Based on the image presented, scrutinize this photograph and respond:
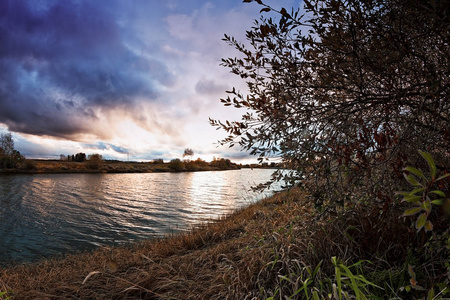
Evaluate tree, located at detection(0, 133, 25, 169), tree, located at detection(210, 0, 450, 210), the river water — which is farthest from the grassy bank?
tree, located at detection(0, 133, 25, 169)

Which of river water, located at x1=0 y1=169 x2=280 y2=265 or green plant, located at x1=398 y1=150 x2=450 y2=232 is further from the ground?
green plant, located at x1=398 y1=150 x2=450 y2=232

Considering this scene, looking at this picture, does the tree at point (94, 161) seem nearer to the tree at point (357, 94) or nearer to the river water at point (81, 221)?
the river water at point (81, 221)

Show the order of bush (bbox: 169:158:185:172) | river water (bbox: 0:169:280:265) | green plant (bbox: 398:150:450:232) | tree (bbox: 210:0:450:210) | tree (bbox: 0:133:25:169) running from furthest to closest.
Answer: bush (bbox: 169:158:185:172) < tree (bbox: 0:133:25:169) < river water (bbox: 0:169:280:265) < tree (bbox: 210:0:450:210) < green plant (bbox: 398:150:450:232)

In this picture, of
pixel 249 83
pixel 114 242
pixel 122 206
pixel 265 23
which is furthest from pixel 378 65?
pixel 122 206

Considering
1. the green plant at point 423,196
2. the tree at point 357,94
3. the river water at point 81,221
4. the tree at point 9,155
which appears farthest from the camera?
the tree at point 9,155

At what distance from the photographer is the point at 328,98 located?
2393 millimetres


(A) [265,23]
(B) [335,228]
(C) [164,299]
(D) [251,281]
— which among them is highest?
(A) [265,23]

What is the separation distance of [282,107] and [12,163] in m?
53.9

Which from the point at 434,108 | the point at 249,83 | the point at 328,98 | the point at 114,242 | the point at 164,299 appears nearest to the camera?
the point at 434,108

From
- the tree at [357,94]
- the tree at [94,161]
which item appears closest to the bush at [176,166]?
the tree at [94,161]

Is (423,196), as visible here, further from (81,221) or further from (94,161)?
(94,161)

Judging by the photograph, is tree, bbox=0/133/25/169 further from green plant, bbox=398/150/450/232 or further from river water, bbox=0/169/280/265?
green plant, bbox=398/150/450/232

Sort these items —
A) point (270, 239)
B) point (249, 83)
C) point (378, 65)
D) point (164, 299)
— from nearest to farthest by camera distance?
point (378, 65) → point (164, 299) → point (249, 83) → point (270, 239)

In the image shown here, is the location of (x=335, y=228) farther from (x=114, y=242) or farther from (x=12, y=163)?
(x=12, y=163)
